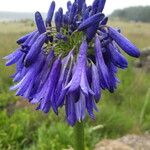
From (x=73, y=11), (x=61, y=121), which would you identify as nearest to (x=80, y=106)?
(x=73, y=11)

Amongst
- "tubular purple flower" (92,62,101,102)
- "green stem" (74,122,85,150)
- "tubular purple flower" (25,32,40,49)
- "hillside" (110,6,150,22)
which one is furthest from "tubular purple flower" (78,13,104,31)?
"hillside" (110,6,150,22)

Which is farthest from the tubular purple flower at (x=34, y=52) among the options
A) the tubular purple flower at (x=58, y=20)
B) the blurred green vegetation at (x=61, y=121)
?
the blurred green vegetation at (x=61, y=121)

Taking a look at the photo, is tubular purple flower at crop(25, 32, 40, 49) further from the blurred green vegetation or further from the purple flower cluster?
the blurred green vegetation

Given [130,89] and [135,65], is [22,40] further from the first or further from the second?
[135,65]

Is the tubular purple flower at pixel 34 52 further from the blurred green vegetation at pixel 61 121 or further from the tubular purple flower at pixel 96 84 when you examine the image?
the blurred green vegetation at pixel 61 121

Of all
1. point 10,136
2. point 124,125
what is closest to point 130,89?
point 124,125

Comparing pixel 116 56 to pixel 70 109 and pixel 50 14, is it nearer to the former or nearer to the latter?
pixel 70 109
